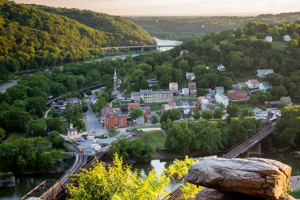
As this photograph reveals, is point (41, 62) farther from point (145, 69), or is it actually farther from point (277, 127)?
point (277, 127)

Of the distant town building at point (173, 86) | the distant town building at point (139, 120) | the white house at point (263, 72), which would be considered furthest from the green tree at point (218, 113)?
the white house at point (263, 72)

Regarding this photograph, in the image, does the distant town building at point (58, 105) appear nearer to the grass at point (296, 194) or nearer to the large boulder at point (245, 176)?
the grass at point (296, 194)

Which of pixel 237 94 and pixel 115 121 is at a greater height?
pixel 237 94

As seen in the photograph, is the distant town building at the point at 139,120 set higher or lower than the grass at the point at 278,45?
lower

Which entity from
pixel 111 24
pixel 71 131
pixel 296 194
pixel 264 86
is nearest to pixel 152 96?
pixel 71 131

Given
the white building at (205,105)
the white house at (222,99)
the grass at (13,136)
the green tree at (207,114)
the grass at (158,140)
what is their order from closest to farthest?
the grass at (158,140) → the grass at (13,136) → the green tree at (207,114) → the white building at (205,105) → the white house at (222,99)

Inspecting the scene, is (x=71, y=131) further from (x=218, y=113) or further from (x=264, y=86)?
(x=264, y=86)

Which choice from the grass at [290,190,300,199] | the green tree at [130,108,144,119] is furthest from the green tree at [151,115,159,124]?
the grass at [290,190,300,199]
